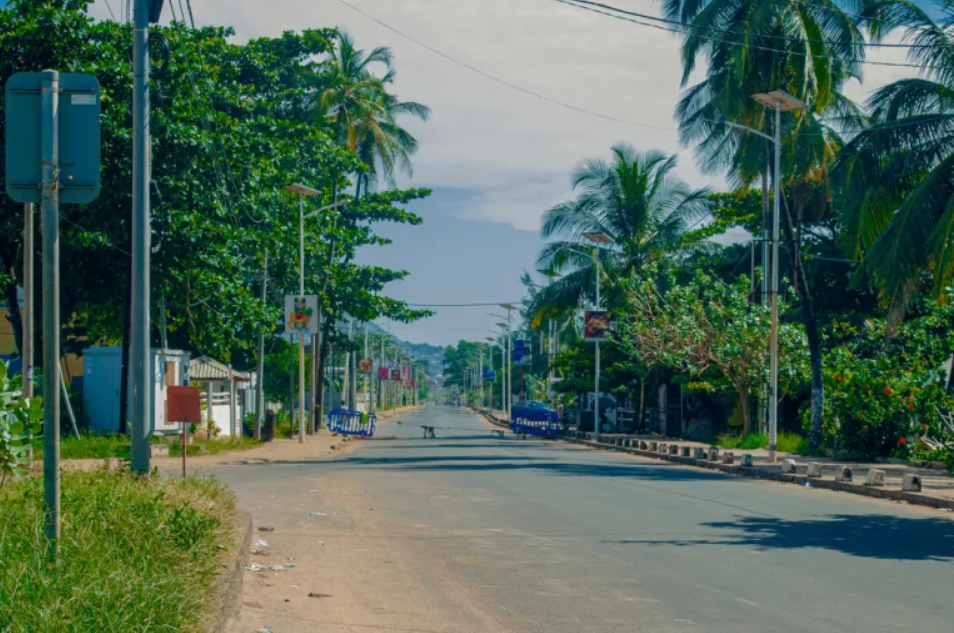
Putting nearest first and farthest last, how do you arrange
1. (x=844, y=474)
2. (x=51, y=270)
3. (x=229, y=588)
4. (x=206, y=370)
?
(x=51, y=270)
(x=229, y=588)
(x=844, y=474)
(x=206, y=370)

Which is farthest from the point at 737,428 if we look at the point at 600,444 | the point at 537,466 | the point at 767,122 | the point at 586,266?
the point at 537,466

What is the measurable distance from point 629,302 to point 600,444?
5.99 meters

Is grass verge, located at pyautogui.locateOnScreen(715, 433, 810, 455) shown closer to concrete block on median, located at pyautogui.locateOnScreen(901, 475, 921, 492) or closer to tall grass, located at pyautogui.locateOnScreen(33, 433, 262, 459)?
concrete block on median, located at pyautogui.locateOnScreen(901, 475, 921, 492)

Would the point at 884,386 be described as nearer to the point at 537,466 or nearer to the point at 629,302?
the point at 537,466

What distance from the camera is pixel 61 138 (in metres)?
6.67

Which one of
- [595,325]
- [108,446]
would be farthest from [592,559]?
[595,325]

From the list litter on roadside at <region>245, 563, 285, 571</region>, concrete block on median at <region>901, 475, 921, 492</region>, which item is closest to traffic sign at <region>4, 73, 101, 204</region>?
litter on roadside at <region>245, 563, 285, 571</region>

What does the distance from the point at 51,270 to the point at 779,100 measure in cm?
2069

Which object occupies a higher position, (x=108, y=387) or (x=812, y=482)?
(x=108, y=387)

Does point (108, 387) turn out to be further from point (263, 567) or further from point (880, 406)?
point (263, 567)

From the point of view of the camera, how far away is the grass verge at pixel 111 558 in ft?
17.9

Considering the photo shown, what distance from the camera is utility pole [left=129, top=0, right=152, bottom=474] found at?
12.9 metres

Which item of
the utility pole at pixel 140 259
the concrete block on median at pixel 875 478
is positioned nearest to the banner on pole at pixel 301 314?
the concrete block on median at pixel 875 478

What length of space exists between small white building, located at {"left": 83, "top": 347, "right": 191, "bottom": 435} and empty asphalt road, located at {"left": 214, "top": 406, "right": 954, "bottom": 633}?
1014 cm
